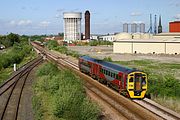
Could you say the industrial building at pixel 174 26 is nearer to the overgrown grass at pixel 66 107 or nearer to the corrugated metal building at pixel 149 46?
the corrugated metal building at pixel 149 46

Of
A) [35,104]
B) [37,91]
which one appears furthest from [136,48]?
[35,104]

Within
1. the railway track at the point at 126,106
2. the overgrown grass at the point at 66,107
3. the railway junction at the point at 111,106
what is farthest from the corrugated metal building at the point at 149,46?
the overgrown grass at the point at 66,107

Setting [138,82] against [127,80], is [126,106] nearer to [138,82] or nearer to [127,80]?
[127,80]

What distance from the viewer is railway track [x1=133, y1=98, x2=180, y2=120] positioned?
787 inches

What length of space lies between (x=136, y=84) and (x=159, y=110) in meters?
4.09

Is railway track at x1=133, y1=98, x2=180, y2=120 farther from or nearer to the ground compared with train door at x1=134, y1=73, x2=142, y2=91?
nearer to the ground

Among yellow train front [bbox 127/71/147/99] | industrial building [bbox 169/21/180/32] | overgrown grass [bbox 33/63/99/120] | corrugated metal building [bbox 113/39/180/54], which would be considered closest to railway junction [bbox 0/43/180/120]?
yellow train front [bbox 127/71/147/99]

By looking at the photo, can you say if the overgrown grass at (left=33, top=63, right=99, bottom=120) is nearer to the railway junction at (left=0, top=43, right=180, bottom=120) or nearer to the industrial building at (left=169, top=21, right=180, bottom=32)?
the railway junction at (left=0, top=43, right=180, bottom=120)

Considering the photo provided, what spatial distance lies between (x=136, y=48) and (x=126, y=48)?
386cm

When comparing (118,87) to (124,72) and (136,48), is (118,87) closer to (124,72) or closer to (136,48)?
(124,72)

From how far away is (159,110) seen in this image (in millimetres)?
21828

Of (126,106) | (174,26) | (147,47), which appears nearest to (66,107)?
(126,106)

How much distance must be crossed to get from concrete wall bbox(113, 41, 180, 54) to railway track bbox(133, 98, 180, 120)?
7121 centimetres

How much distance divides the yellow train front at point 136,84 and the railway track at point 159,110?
66 centimetres
